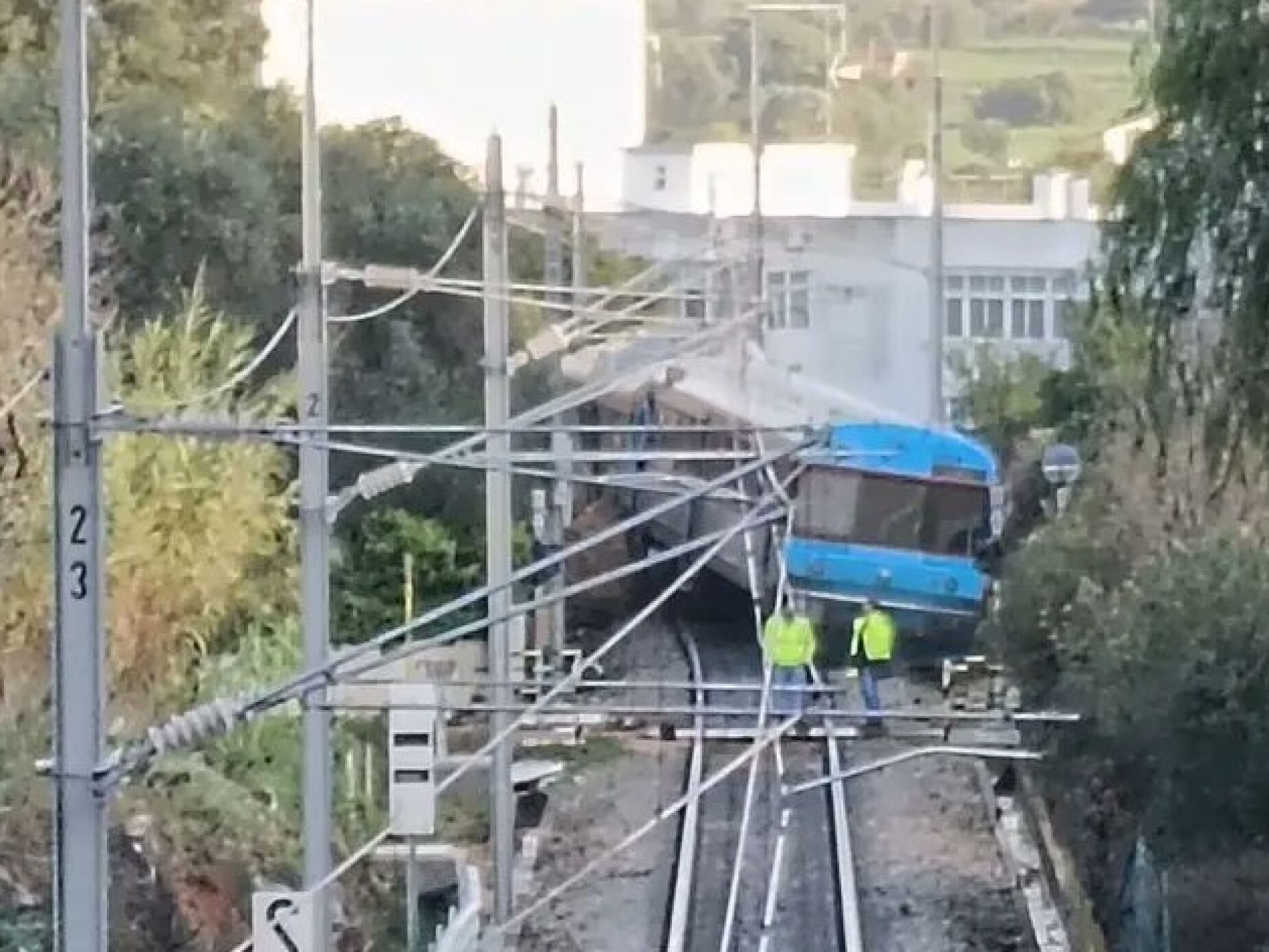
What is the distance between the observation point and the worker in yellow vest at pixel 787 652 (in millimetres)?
12625

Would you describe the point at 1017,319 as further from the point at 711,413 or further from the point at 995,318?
the point at 711,413

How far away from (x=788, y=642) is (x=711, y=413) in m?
4.88

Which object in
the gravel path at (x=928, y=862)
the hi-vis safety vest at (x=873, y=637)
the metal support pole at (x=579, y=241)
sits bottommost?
the gravel path at (x=928, y=862)

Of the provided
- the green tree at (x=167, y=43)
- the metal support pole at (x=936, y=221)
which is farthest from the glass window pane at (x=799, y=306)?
the green tree at (x=167, y=43)

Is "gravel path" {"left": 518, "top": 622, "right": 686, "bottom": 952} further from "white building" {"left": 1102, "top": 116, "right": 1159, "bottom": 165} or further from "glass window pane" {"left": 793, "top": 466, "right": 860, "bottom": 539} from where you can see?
"white building" {"left": 1102, "top": 116, "right": 1159, "bottom": 165}

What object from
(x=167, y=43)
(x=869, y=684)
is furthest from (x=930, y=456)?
(x=167, y=43)

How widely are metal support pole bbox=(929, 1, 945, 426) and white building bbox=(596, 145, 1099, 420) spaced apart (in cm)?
18

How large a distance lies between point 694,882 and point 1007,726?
1809mm

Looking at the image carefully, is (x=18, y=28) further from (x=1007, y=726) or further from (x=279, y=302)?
(x=1007, y=726)

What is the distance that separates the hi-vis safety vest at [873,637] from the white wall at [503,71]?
22.9ft

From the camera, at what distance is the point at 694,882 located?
13383 mm

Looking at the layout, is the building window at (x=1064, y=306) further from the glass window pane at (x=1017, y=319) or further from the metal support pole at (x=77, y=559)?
the metal support pole at (x=77, y=559)

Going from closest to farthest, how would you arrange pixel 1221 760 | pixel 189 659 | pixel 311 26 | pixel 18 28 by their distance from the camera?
pixel 311 26 → pixel 1221 760 → pixel 189 659 → pixel 18 28

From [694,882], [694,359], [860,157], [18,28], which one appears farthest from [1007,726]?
[860,157]
